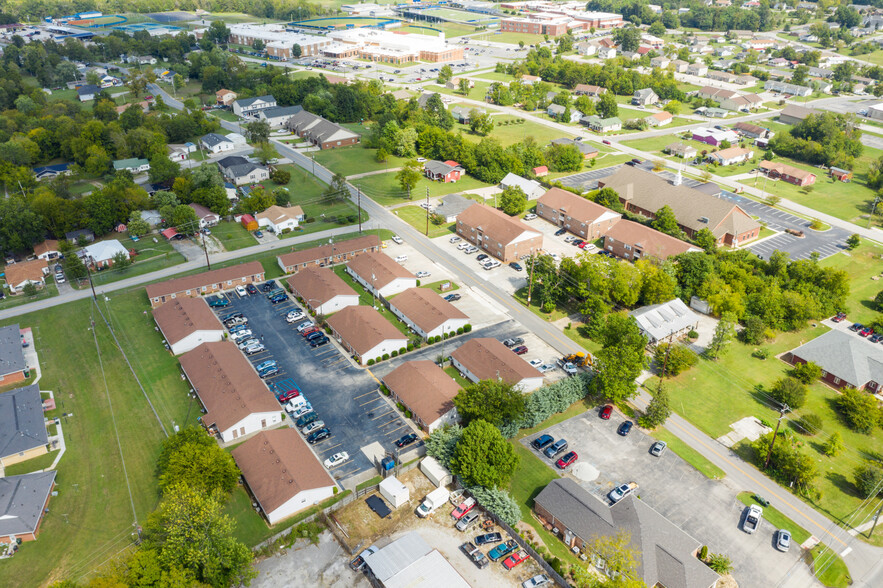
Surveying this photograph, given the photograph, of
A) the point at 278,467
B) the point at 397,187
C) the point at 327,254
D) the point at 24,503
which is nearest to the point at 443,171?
the point at 397,187

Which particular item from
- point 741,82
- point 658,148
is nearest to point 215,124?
point 658,148

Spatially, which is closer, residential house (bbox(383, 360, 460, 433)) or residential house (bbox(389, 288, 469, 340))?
residential house (bbox(383, 360, 460, 433))

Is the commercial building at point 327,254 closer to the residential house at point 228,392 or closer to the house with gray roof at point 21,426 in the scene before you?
the residential house at point 228,392

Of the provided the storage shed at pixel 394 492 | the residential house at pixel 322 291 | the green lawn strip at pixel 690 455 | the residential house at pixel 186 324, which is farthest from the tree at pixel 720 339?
the residential house at pixel 186 324

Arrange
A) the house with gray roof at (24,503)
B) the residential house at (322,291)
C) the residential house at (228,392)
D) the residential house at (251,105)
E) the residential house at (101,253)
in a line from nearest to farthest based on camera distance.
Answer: the house with gray roof at (24,503), the residential house at (228,392), the residential house at (322,291), the residential house at (101,253), the residential house at (251,105)

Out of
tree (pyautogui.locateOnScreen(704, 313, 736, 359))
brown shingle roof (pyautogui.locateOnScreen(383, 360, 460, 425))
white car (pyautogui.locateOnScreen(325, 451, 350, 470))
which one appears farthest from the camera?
tree (pyautogui.locateOnScreen(704, 313, 736, 359))

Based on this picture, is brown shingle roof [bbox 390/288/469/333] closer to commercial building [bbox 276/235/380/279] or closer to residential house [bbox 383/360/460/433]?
residential house [bbox 383/360/460/433]

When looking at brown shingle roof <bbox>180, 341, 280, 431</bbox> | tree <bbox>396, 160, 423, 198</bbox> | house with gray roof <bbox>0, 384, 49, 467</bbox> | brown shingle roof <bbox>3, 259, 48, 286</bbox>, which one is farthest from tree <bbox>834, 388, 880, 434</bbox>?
brown shingle roof <bbox>3, 259, 48, 286</bbox>
